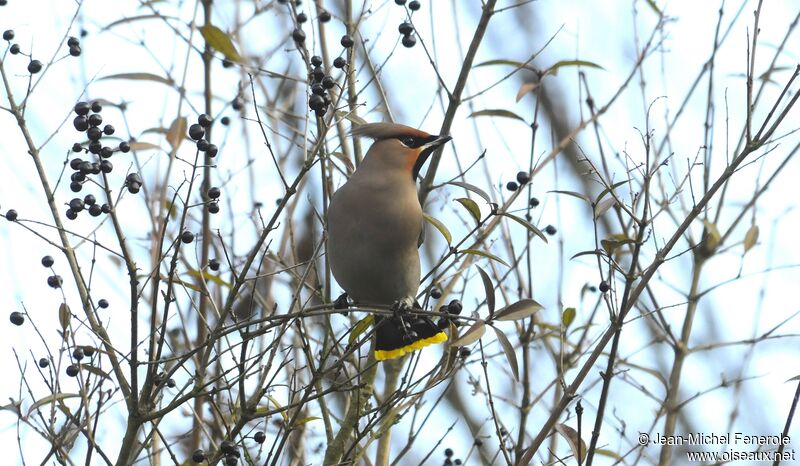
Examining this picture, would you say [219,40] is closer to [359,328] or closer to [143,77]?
[143,77]

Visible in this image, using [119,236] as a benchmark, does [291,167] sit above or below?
above

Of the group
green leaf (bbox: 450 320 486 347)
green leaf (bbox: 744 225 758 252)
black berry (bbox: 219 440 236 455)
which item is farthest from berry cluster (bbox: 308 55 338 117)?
green leaf (bbox: 744 225 758 252)

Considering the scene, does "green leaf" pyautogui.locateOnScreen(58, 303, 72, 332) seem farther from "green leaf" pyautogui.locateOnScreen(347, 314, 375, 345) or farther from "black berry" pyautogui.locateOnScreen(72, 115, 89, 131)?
"green leaf" pyautogui.locateOnScreen(347, 314, 375, 345)

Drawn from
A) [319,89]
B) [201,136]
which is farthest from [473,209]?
[201,136]

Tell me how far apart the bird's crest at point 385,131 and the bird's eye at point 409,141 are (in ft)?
0.06

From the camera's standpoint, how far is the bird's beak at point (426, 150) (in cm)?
417

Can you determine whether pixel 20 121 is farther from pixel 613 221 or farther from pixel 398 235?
pixel 613 221

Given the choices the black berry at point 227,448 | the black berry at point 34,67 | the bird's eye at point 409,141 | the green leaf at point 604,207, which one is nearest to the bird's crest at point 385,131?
the bird's eye at point 409,141

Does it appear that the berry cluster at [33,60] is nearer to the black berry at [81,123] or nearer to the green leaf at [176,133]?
the black berry at [81,123]

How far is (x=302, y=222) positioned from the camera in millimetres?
7617

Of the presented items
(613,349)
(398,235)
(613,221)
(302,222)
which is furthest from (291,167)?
(613,349)

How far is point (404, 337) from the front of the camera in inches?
160

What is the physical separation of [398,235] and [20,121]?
60.1 inches

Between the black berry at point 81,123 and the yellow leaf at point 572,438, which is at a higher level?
the black berry at point 81,123
